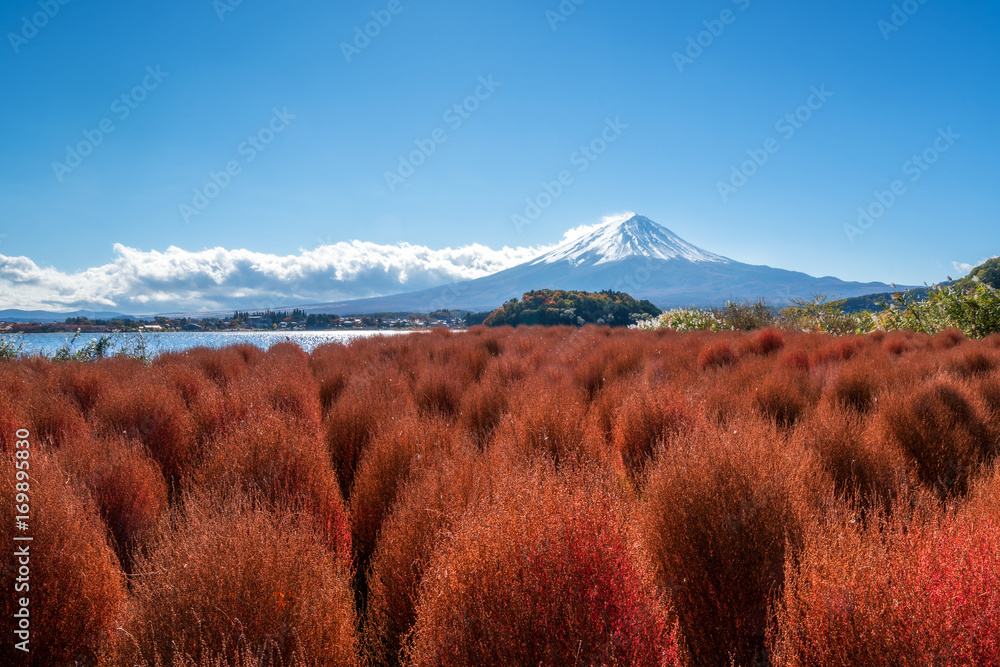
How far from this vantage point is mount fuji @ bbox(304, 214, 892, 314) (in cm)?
10725

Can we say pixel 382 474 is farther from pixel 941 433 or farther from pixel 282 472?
pixel 941 433

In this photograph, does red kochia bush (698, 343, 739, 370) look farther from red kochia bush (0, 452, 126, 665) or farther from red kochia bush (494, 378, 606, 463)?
red kochia bush (0, 452, 126, 665)

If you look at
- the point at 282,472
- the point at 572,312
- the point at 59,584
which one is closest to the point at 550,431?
the point at 282,472

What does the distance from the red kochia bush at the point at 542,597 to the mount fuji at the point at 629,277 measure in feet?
325

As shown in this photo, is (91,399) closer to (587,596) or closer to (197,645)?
(197,645)

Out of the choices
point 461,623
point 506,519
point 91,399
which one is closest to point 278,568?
point 461,623

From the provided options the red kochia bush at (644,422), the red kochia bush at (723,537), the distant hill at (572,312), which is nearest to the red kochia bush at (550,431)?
the red kochia bush at (644,422)

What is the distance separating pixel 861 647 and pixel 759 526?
85cm

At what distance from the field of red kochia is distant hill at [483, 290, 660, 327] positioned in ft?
65.7

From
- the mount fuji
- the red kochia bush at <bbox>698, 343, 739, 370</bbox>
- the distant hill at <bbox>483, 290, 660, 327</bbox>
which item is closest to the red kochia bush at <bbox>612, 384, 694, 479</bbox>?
the red kochia bush at <bbox>698, 343, 739, 370</bbox>

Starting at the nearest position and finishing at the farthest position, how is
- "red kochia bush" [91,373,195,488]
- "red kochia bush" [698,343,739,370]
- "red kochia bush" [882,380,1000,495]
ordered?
"red kochia bush" [882,380,1000,495] < "red kochia bush" [91,373,195,488] < "red kochia bush" [698,343,739,370]

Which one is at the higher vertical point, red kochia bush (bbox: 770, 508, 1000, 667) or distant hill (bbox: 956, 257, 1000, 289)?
distant hill (bbox: 956, 257, 1000, 289)

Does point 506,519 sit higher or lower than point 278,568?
higher

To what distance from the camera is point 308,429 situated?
4434mm
